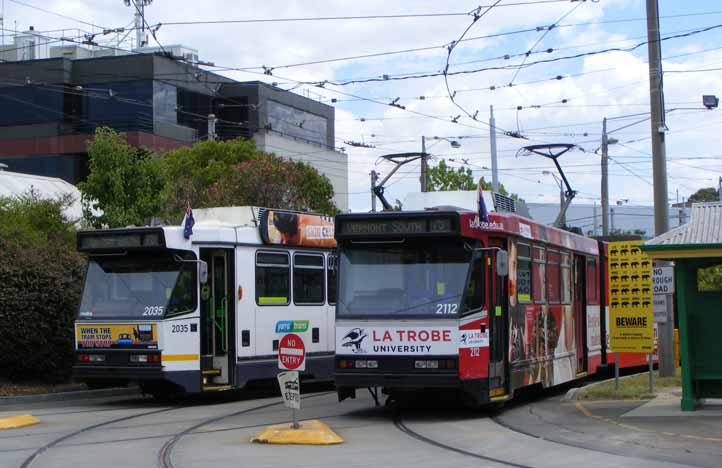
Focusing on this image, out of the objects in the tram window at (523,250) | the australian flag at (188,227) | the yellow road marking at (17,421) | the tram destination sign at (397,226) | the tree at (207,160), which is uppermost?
the tree at (207,160)

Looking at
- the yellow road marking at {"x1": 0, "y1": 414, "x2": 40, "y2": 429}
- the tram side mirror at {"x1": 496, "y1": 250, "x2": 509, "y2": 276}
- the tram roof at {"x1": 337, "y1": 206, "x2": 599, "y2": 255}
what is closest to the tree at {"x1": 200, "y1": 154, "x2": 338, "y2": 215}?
the tram roof at {"x1": 337, "y1": 206, "x2": 599, "y2": 255}

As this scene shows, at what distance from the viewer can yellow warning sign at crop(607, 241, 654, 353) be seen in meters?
19.2

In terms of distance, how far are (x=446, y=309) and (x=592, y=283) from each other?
8405mm

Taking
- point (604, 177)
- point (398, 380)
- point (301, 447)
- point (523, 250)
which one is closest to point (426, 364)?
point (398, 380)

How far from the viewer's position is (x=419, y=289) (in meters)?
15.5

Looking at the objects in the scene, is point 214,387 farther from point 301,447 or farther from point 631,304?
point 631,304

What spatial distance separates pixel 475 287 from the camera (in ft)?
51.0

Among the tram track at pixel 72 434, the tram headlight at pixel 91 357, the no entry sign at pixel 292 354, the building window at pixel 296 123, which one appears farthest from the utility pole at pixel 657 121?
the building window at pixel 296 123

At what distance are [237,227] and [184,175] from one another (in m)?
25.3

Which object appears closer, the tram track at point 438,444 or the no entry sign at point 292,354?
the tram track at point 438,444

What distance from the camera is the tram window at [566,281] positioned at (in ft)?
66.6

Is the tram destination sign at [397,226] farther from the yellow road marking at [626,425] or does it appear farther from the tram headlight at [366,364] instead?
the yellow road marking at [626,425]

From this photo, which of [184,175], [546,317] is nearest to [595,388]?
[546,317]

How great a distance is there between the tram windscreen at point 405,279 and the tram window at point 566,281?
527 cm
